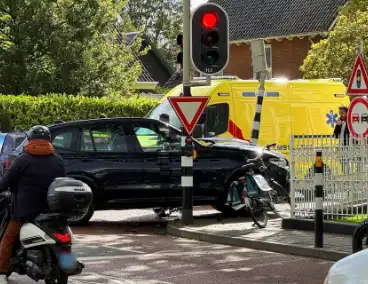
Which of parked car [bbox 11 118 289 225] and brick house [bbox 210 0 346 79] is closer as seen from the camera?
parked car [bbox 11 118 289 225]

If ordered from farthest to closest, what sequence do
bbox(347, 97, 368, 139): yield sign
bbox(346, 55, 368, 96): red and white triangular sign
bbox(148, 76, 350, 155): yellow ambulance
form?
bbox(148, 76, 350, 155): yellow ambulance
bbox(346, 55, 368, 96): red and white triangular sign
bbox(347, 97, 368, 139): yield sign

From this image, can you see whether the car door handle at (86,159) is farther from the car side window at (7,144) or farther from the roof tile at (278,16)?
the roof tile at (278,16)

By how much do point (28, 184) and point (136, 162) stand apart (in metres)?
6.33

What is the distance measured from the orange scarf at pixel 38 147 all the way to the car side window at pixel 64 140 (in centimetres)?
605

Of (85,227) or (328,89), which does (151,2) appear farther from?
(85,227)

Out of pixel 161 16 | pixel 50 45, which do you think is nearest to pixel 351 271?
pixel 50 45

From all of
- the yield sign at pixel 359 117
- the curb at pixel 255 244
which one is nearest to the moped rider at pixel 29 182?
the curb at pixel 255 244

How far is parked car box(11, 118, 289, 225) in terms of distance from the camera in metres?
14.4

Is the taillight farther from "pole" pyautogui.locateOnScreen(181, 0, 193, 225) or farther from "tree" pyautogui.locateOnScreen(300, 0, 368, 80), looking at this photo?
"tree" pyautogui.locateOnScreen(300, 0, 368, 80)

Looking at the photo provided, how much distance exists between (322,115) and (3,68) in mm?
16623

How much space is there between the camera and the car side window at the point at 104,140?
14.5 metres

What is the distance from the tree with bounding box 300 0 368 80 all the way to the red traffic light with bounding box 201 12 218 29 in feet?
48.8

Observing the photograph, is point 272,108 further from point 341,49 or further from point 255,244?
point 341,49

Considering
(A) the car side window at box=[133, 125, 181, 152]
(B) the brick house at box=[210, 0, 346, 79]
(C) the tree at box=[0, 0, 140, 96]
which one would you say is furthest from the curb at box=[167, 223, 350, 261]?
(B) the brick house at box=[210, 0, 346, 79]
